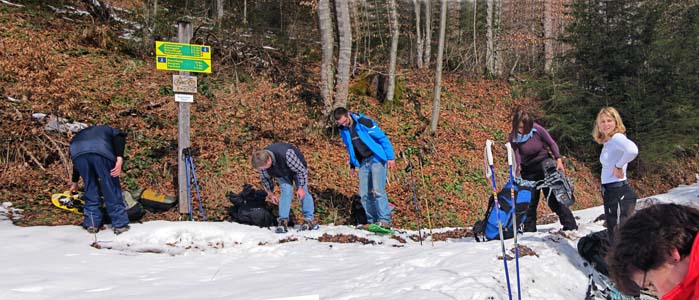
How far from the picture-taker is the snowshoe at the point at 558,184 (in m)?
5.51

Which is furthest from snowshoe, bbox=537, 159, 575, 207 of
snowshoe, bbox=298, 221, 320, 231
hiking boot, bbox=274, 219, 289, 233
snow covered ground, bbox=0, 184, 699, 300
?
hiking boot, bbox=274, 219, 289, 233

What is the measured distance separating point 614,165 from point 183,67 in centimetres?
609

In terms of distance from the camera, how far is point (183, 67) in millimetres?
7047

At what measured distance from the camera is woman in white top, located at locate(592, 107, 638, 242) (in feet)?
14.7

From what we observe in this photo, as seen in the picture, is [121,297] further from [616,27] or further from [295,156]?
[616,27]

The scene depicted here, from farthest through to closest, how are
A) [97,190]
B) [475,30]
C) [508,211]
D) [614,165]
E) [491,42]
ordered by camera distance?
[475,30], [491,42], [97,190], [508,211], [614,165]

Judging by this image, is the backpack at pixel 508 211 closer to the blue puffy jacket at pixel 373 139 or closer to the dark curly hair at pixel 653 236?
the blue puffy jacket at pixel 373 139

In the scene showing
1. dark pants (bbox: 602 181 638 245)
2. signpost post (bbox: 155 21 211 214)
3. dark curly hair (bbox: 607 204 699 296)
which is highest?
signpost post (bbox: 155 21 211 214)

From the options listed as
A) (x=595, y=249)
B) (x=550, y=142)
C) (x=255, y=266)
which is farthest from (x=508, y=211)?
(x=255, y=266)

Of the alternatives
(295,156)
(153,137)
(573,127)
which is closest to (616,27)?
→ (573,127)

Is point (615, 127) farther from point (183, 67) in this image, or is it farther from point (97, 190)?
point (97, 190)

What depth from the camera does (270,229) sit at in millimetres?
6863

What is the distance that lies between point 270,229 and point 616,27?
36.7 ft

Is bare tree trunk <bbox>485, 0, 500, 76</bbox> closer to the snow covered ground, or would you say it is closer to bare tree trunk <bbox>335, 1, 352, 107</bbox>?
bare tree trunk <bbox>335, 1, 352, 107</bbox>
